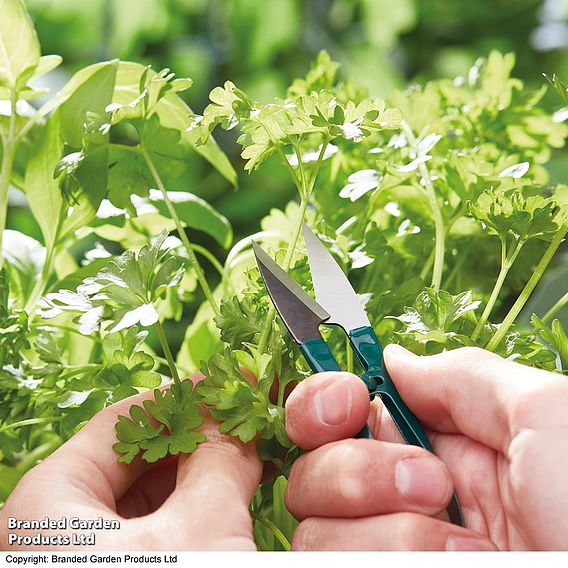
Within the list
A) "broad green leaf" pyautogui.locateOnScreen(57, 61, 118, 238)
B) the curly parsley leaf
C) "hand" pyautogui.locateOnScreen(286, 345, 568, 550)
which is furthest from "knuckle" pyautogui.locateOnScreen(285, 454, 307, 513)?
"broad green leaf" pyautogui.locateOnScreen(57, 61, 118, 238)

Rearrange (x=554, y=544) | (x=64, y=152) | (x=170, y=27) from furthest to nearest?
(x=170, y=27), (x=64, y=152), (x=554, y=544)

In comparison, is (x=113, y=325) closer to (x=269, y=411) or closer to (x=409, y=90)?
(x=269, y=411)

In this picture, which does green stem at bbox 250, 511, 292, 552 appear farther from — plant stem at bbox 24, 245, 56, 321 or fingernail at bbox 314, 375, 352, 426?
plant stem at bbox 24, 245, 56, 321

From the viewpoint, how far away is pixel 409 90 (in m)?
0.59

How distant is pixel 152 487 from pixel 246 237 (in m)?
0.16

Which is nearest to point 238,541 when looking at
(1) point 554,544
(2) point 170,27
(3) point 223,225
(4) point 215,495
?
(4) point 215,495

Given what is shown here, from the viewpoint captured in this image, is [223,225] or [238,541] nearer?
[238,541]

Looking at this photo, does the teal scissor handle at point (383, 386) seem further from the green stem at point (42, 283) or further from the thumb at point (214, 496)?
the green stem at point (42, 283)

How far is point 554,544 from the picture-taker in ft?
1.06

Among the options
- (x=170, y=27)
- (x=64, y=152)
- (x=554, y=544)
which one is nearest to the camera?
(x=554, y=544)

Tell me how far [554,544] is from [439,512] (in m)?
0.05

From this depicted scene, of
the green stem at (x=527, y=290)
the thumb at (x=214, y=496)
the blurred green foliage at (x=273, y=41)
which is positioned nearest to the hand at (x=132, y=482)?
the thumb at (x=214, y=496)

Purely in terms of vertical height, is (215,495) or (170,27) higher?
(215,495)
